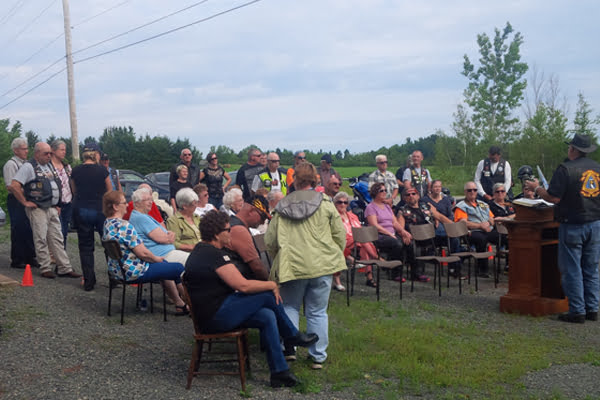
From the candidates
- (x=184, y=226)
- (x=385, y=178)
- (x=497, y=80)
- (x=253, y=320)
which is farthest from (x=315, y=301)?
(x=497, y=80)

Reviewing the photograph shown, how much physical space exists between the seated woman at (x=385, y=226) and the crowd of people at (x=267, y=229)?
0.02m

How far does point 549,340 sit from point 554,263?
6.83 feet

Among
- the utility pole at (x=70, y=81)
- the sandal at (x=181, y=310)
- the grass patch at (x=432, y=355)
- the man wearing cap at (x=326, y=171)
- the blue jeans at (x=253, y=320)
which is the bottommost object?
the grass patch at (x=432, y=355)

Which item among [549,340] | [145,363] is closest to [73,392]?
[145,363]

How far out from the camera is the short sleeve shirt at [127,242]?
670cm

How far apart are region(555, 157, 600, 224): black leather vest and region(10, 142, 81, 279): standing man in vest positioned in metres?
6.75

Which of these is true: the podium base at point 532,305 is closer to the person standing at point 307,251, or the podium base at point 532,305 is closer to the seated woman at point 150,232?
the person standing at point 307,251

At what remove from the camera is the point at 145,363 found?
17.9 ft

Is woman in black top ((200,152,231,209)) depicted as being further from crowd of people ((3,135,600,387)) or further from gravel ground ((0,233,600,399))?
gravel ground ((0,233,600,399))

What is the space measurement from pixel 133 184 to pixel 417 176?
10034 mm

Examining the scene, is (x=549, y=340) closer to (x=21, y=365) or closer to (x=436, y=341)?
(x=436, y=341)

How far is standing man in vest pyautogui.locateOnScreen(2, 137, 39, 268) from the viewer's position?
8945 mm

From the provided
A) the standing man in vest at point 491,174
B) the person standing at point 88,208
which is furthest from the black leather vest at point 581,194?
the person standing at point 88,208

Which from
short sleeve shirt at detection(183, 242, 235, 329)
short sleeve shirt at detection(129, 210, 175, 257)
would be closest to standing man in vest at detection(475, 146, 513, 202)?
short sleeve shirt at detection(129, 210, 175, 257)
